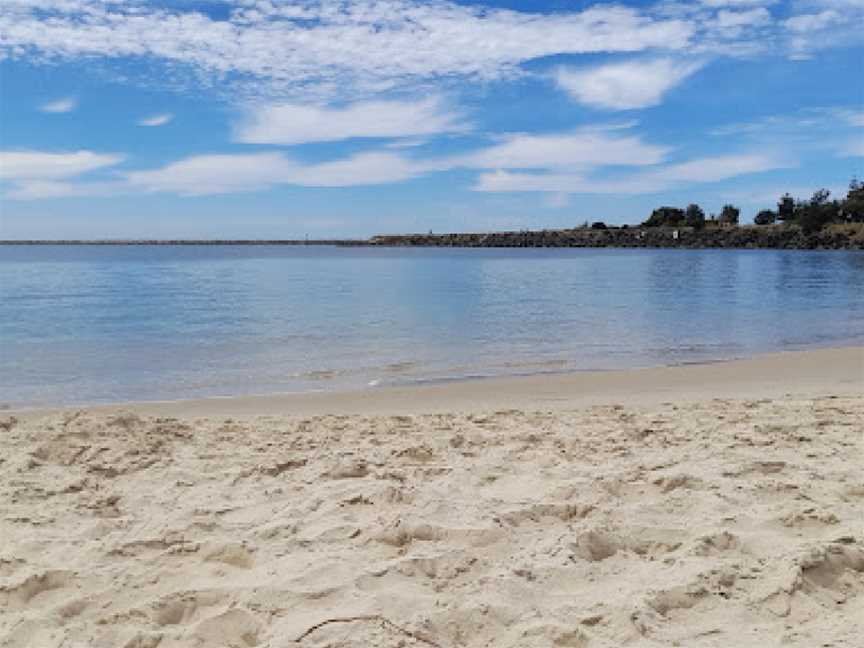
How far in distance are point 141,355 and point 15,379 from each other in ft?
7.72

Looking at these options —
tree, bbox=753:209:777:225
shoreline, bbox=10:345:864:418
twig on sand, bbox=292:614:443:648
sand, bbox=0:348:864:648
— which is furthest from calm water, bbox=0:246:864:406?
tree, bbox=753:209:777:225

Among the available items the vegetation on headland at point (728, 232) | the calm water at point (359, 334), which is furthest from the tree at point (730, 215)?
the calm water at point (359, 334)

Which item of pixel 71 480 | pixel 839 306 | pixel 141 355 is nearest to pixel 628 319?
pixel 839 306

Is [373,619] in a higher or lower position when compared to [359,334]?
higher

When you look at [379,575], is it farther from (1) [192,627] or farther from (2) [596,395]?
(2) [596,395]

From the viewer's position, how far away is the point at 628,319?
1783cm

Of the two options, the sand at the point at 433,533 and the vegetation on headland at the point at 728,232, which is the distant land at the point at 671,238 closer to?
the vegetation on headland at the point at 728,232

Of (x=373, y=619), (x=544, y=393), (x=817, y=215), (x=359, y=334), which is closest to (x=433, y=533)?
(x=373, y=619)

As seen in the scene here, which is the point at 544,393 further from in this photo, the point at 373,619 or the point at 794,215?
the point at 794,215

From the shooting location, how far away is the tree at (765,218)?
339ft

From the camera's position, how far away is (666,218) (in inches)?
4820

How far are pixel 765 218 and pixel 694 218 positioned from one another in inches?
484

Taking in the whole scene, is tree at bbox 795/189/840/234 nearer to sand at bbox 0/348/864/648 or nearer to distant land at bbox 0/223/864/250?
distant land at bbox 0/223/864/250

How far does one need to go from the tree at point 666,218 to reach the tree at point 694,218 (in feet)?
8.96
